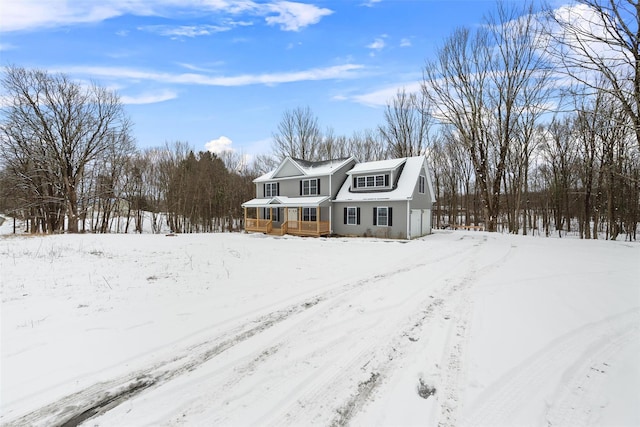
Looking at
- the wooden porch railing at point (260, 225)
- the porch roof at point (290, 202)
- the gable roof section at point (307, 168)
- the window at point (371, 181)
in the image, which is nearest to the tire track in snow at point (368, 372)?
the window at point (371, 181)

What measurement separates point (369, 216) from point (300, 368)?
1566 cm

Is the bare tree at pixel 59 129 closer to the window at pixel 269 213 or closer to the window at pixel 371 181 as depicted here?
the window at pixel 269 213

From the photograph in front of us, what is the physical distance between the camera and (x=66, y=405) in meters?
2.55

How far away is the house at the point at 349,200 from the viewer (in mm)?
17406

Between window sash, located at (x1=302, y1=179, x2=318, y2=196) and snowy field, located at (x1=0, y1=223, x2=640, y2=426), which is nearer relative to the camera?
snowy field, located at (x1=0, y1=223, x2=640, y2=426)

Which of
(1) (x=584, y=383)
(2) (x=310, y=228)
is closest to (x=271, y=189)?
(2) (x=310, y=228)

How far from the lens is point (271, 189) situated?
2359 centimetres

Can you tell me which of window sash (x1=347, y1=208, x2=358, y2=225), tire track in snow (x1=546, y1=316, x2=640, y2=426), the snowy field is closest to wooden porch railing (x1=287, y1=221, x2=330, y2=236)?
window sash (x1=347, y1=208, x2=358, y2=225)

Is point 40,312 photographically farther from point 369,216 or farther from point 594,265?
point 369,216

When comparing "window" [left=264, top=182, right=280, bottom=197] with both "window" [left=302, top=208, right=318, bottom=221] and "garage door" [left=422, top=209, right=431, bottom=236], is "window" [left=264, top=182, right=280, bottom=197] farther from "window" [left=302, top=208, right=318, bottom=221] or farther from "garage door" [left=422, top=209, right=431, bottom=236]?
"garage door" [left=422, top=209, right=431, bottom=236]

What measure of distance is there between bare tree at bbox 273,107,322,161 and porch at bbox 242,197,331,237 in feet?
33.2

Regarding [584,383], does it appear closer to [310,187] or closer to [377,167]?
[377,167]

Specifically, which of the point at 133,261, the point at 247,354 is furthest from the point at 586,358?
the point at 133,261

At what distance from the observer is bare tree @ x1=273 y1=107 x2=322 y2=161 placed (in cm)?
3011
